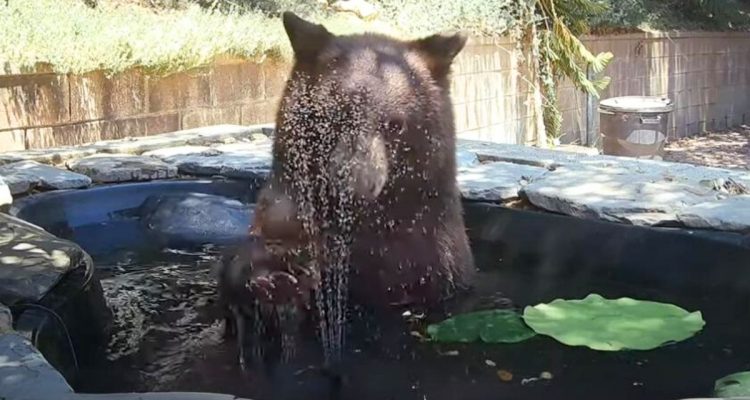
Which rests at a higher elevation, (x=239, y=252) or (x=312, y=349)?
(x=239, y=252)

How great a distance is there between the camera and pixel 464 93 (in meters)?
9.12

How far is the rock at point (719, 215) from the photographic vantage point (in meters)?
3.07

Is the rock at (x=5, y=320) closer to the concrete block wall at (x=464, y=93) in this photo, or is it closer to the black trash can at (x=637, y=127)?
the concrete block wall at (x=464, y=93)

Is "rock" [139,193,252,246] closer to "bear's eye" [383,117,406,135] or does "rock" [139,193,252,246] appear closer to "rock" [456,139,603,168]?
"bear's eye" [383,117,406,135]

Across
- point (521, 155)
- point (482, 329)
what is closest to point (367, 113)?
point (482, 329)

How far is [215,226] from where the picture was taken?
3848 millimetres

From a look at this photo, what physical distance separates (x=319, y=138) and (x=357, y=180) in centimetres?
24

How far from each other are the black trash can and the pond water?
272 inches

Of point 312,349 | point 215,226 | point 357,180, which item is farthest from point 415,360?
point 215,226

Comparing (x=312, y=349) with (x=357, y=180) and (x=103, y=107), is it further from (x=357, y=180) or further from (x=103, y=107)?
(x=103, y=107)

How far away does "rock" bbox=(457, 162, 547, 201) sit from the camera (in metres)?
3.78

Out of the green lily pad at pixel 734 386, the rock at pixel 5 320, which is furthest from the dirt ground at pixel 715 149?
the rock at pixel 5 320

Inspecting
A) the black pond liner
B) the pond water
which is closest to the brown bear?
the pond water

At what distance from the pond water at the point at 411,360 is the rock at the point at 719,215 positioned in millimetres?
261
